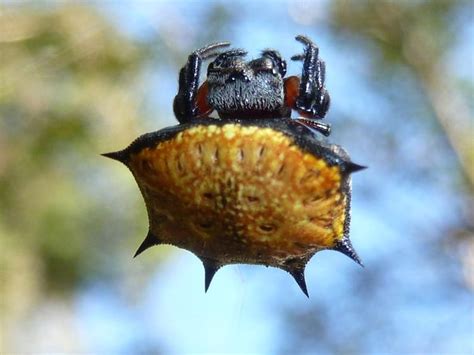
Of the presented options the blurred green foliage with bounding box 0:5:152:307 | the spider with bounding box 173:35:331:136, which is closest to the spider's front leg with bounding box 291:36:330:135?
the spider with bounding box 173:35:331:136

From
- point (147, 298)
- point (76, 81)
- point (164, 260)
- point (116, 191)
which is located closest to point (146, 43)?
point (76, 81)

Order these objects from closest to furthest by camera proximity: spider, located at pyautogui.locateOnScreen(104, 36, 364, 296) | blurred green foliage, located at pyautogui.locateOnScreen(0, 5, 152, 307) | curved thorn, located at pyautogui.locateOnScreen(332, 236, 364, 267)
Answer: spider, located at pyautogui.locateOnScreen(104, 36, 364, 296)
curved thorn, located at pyautogui.locateOnScreen(332, 236, 364, 267)
blurred green foliage, located at pyautogui.locateOnScreen(0, 5, 152, 307)

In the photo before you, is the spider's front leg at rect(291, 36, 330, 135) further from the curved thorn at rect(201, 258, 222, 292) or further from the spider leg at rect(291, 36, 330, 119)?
the curved thorn at rect(201, 258, 222, 292)

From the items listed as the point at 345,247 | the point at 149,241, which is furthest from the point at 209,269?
the point at 345,247

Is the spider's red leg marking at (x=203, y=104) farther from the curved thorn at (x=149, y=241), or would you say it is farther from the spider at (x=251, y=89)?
the curved thorn at (x=149, y=241)

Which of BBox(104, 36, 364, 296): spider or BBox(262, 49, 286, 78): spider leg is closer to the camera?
BBox(104, 36, 364, 296): spider

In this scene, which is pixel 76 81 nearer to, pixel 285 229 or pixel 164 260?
pixel 164 260

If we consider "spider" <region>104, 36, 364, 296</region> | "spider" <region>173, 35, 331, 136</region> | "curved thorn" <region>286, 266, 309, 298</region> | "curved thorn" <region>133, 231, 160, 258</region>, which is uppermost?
"spider" <region>173, 35, 331, 136</region>
